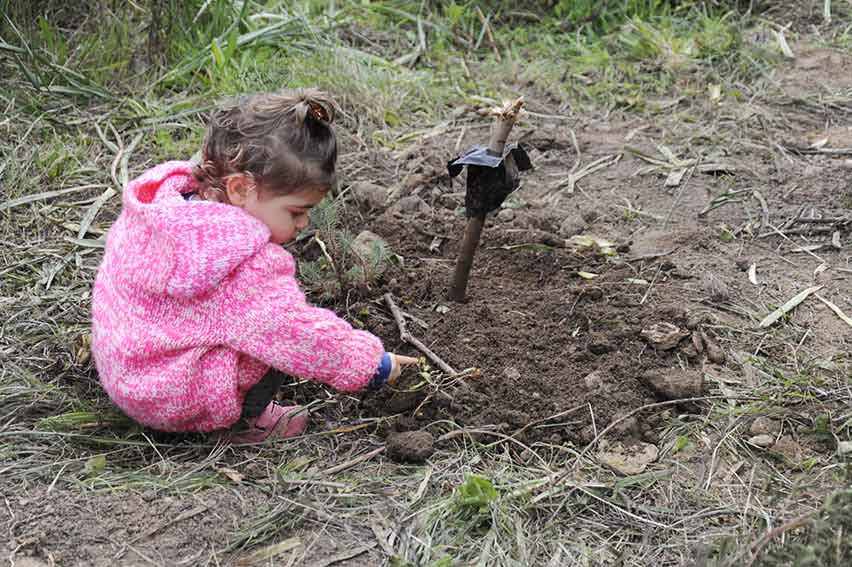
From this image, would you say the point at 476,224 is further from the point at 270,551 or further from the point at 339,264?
the point at 270,551

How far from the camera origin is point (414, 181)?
3713 millimetres

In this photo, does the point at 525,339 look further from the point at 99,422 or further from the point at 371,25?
the point at 371,25

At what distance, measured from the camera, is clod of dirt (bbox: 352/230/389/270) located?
3.05 meters

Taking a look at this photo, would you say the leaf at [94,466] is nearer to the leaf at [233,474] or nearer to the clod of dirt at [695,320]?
the leaf at [233,474]

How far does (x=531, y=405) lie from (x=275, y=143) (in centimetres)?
96

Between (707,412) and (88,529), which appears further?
(707,412)

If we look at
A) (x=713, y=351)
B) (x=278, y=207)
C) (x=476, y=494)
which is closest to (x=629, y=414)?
(x=713, y=351)

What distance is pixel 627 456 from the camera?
96.2 inches

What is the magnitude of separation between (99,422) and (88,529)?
50 centimetres

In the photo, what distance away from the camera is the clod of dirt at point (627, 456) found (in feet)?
7.82

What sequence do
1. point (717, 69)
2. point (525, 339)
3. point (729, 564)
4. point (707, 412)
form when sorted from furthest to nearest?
1. point (717, 69)
2. point (525, 339)
3. point (707, 412)
4. point (729, 564)

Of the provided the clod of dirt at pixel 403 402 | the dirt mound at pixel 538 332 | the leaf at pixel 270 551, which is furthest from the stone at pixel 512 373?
the leaf at pixel 270 551

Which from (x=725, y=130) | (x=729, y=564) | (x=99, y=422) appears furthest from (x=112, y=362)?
(x=725, y=130)

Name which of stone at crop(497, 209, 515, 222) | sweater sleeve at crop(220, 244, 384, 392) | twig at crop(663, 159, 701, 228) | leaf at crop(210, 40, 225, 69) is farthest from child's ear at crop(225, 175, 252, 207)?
leaf at crop(210, 40, 225, 69)
